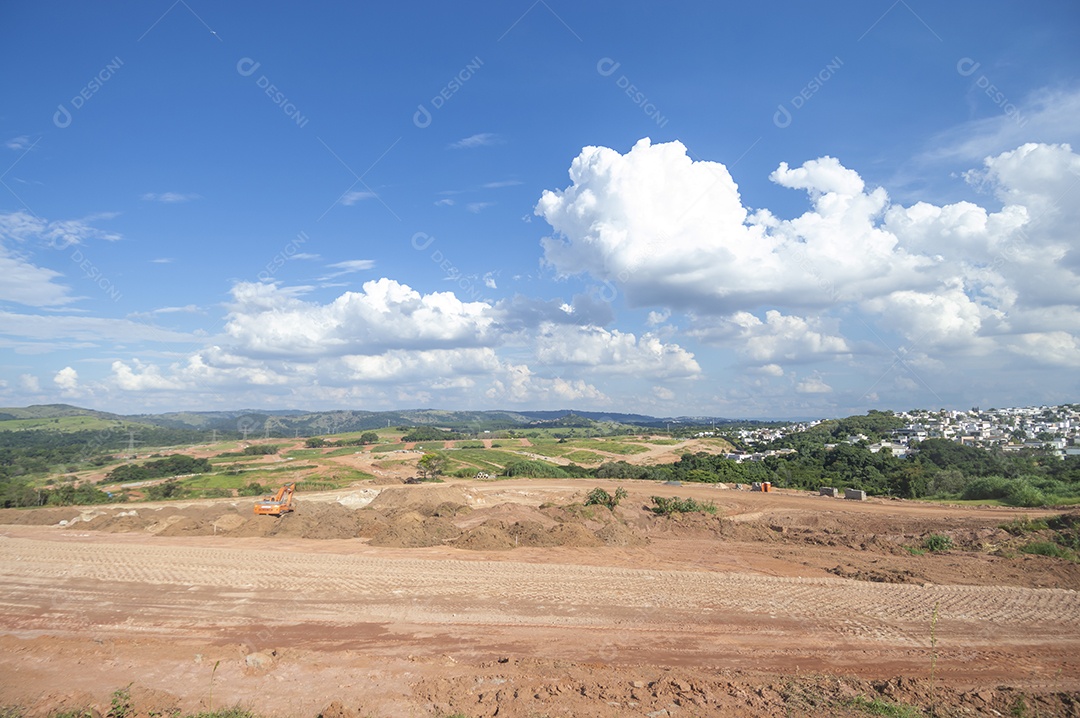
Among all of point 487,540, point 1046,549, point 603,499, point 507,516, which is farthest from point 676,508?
point 1046,549

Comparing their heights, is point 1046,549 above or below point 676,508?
above

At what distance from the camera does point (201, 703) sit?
329 inches

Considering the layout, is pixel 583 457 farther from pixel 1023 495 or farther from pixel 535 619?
pixel 535 619

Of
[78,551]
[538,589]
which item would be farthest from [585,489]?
[78,551]

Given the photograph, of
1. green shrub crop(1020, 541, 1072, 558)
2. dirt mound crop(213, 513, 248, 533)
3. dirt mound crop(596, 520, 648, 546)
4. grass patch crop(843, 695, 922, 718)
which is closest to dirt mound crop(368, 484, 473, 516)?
dirt mound crop(213, 513, 248, 533)

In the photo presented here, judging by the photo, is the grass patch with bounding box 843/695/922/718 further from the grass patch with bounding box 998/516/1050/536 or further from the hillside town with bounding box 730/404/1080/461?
the hillside town with bounding box 730/404/1080/461

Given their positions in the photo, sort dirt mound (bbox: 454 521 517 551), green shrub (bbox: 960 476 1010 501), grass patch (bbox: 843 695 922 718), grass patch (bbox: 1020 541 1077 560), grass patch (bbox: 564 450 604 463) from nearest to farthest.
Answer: grass patch (bbox: 843 695 922 718) → grass patch (bbox: 1020 541 1077 560) → dirt mound (bbox: 454 521 517 551) → green shrub (bbox: 960 476 1010 501) → grass patch (bbox: 564 450 604 463)

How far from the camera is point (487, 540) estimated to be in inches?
798

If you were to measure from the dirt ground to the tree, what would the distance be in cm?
2547

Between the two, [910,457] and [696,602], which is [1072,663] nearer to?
[696,602]

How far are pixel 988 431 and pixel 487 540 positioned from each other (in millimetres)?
81823

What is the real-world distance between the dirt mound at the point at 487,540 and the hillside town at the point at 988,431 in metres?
43.5

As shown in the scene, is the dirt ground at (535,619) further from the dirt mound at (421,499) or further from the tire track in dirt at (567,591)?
the dirt mound at (421,499)

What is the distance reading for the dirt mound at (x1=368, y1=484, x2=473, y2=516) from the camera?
29959 millimetres
